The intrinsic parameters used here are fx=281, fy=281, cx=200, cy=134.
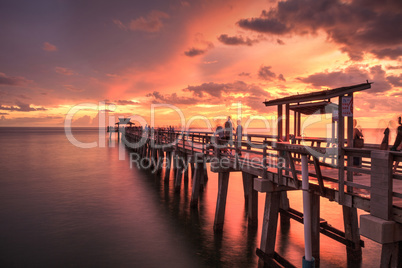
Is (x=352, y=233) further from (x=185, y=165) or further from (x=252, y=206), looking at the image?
(x=185, y=165)

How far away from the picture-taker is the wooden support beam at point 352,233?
8969 mm

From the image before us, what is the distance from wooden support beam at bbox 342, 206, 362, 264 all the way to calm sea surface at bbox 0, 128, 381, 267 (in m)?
0.29

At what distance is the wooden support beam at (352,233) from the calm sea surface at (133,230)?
0.29 meters

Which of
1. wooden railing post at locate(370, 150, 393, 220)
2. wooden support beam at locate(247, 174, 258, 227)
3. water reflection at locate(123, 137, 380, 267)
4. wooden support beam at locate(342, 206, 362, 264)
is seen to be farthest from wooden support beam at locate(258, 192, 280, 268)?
wooden support beam at locate(247, 174, 258, 227)

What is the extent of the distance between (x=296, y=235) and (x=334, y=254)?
1954 millimetres

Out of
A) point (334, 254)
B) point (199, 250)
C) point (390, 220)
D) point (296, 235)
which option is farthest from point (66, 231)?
point (390, 220)

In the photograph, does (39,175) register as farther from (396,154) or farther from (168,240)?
(396,154)

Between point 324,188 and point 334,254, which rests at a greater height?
point 324,188

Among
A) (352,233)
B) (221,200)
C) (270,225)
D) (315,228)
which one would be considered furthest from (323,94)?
(221,200)

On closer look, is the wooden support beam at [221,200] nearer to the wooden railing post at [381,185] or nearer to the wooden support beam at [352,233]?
the wooden support beam at [352,233]

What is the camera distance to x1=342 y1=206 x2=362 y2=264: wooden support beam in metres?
8.97

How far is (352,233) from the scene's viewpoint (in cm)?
916

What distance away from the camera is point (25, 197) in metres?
19.2

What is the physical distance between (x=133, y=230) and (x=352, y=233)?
8.96 meters
